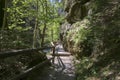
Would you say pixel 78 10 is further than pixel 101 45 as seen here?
Yes

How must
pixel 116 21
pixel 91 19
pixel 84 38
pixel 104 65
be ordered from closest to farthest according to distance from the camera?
pixel 104 65, pixel 116 21, pixel 84 38, pixel 91 19

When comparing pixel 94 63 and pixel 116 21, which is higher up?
pixel 116 21

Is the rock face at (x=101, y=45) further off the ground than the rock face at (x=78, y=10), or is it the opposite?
the rock face at (x=78, y=10)

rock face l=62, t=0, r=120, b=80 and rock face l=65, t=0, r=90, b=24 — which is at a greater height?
rock face l=65, t=0, r=90, b=24

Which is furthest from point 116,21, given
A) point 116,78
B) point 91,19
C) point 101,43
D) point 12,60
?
point 12,60

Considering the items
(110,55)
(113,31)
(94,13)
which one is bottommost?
(110,55)

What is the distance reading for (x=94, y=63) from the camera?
321 inches

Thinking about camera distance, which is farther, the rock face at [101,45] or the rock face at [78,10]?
the rock face at [78,10]

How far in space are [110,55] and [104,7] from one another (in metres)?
5.67

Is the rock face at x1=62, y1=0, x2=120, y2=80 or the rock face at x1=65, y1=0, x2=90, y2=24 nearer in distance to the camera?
the rock face at x1=62, y1=0, x2=120, y2=80

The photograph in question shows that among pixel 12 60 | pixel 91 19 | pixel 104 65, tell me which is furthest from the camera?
pixel 91 19

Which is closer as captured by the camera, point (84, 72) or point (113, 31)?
point (84, 72)

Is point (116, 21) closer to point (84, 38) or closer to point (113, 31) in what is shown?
point (113, 31)

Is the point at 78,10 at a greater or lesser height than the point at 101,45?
greater
